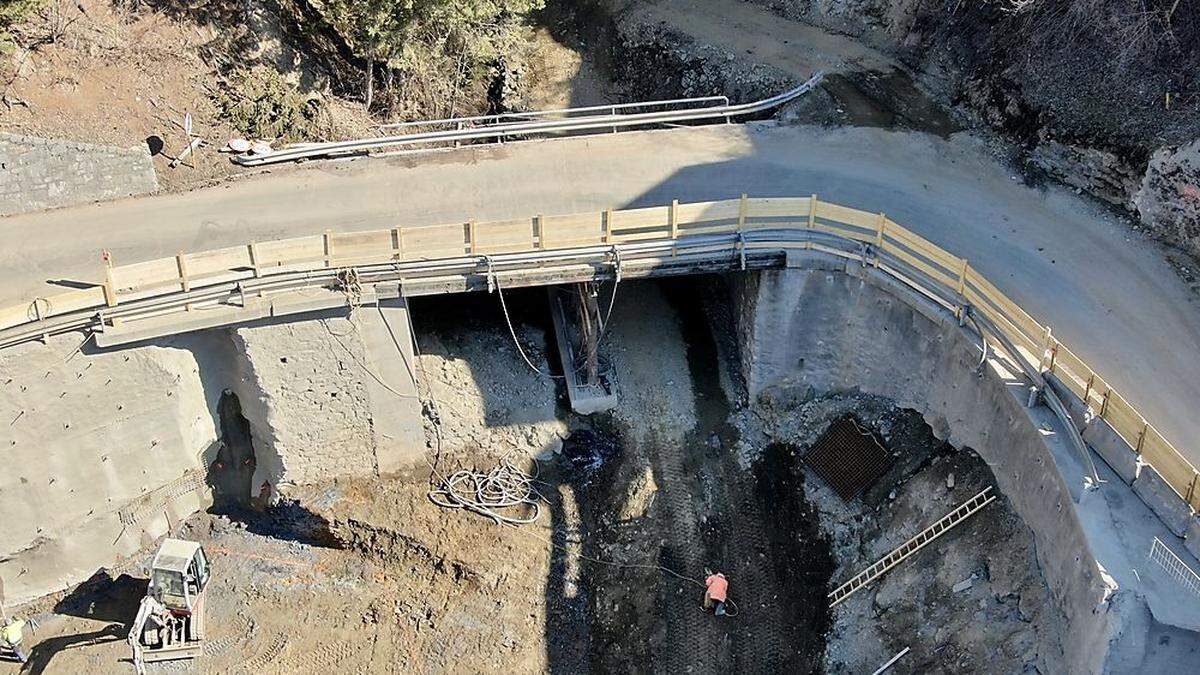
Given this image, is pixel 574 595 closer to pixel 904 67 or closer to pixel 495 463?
pixel 495 463

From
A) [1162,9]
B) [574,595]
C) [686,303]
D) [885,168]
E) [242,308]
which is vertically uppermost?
[1162,9]

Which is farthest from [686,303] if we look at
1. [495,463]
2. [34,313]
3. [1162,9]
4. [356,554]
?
[34,313]

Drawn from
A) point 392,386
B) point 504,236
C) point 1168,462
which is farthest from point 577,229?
point 1168,462

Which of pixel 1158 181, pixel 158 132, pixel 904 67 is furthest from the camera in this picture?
pixel 904 67

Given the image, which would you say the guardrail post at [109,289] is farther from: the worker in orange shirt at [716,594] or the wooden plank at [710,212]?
the worker in orange shirt at [716,594]

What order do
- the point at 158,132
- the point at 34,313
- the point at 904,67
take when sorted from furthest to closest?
1. the point at 904,67
2. the point at 158,132
3. the point at 34,313

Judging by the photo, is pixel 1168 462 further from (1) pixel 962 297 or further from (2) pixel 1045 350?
(1) pixel 962 297
